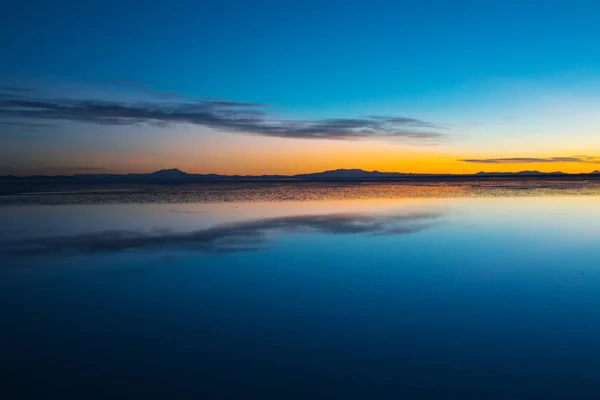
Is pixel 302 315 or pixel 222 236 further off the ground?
pixel 222 236

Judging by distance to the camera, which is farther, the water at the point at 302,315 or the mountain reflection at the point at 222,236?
the mountain reflection at the point at 222,236

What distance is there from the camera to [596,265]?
11.9m

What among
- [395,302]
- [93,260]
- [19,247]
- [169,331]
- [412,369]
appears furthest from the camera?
[19,247]

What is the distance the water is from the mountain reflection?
0.48ft

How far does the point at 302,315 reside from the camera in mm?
8344

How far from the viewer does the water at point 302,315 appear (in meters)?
5.89

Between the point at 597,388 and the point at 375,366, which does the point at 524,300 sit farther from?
the point at 375,366

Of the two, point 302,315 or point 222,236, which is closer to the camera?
point 302,315

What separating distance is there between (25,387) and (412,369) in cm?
451

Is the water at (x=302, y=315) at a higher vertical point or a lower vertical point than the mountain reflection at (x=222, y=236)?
lower

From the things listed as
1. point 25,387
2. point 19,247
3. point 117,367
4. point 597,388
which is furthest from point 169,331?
point 19,247

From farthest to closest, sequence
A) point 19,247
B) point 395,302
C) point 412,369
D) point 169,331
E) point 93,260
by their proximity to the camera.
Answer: point 19,247 → point 93,260 → point 395,302 → point 169,331 → point 412,369

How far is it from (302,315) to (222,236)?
905cm

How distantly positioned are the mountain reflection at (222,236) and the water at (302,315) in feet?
0.48
